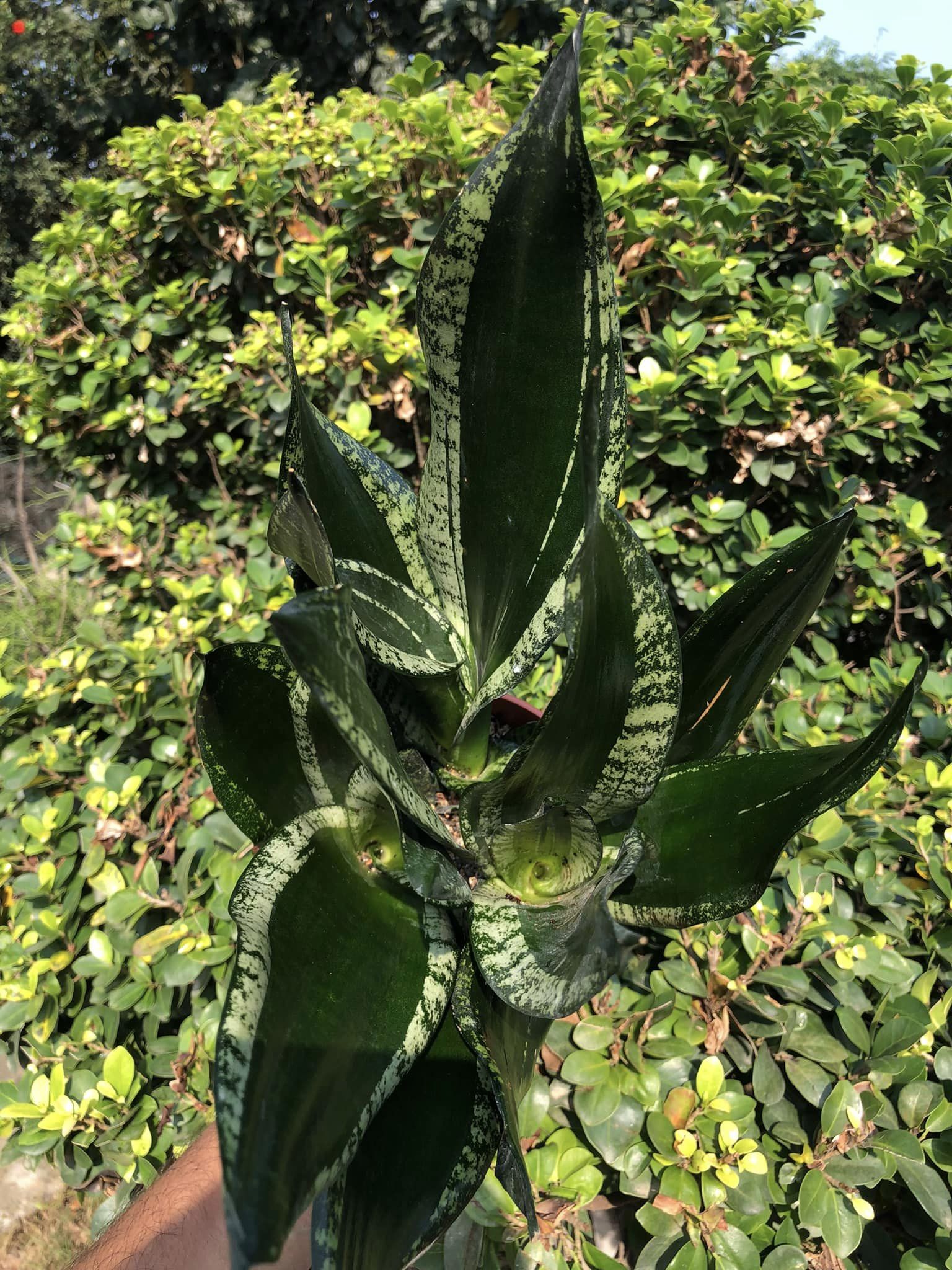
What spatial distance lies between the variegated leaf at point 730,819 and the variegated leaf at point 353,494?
21cm

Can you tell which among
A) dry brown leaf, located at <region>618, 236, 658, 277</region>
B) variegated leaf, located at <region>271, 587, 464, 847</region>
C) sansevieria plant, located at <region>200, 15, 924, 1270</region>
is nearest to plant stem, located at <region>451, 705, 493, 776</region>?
sansevieria plant, located at <region>200, 15, 924, 1270</region>

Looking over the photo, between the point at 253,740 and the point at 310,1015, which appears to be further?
the point at 253,740

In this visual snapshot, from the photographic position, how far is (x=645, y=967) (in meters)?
0.80

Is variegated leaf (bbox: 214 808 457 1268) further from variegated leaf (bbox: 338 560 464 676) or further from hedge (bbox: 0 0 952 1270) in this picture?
hedge (bbox: 0 0 952 1270)

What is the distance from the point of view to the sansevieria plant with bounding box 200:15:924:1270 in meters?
0.28

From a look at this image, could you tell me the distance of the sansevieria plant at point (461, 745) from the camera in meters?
0.28

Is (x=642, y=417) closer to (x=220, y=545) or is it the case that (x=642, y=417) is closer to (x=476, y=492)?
(x=476, y=492)

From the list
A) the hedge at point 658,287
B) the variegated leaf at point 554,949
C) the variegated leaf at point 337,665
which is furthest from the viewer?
the hedge at point 658,287

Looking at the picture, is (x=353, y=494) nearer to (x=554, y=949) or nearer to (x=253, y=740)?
(x=253, y=740)

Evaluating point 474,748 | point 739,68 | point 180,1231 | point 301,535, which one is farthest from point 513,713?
point 739,68

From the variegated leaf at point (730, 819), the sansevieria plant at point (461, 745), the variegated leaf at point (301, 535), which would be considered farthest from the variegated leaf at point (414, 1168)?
the variegated leaf at point (301, 535)

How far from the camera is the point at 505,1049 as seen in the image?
0.36m

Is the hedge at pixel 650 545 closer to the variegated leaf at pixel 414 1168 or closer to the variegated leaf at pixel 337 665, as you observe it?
the variegated leaf at pixel 337 665

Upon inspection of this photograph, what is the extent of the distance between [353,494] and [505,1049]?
0.31 m
